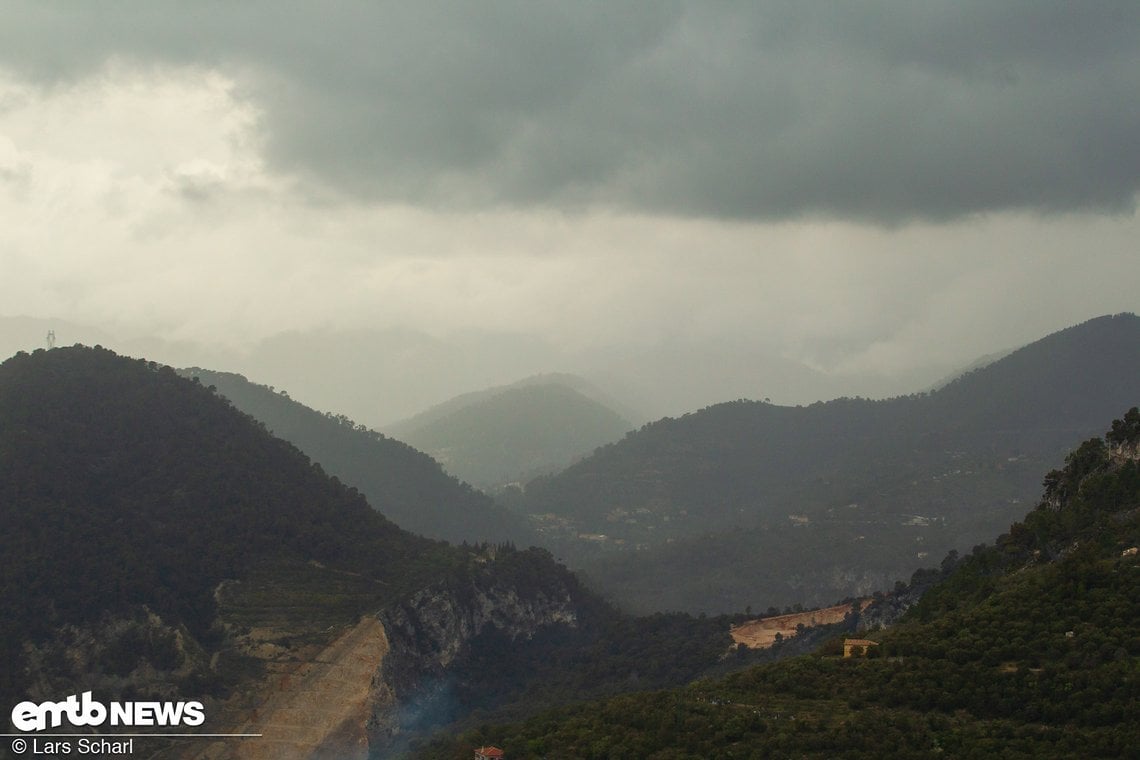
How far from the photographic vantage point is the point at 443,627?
3986 inches

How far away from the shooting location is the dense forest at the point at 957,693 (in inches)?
1860

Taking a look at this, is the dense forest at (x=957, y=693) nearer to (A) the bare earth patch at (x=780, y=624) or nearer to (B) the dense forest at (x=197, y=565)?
(B) the dense forest at (x=197, y=565)

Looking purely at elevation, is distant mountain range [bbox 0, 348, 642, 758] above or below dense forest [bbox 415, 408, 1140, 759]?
above

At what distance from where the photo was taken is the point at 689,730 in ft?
179

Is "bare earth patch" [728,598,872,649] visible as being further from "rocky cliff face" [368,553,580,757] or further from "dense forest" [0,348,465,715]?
"dense forest" [0,348,465,715]

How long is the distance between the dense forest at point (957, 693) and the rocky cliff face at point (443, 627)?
74.6ft

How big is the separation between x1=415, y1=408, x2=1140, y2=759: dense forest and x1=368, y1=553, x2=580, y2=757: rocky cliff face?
2275 centimetres

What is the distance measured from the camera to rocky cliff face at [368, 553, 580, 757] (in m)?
92.0

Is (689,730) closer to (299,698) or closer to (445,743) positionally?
(445,743)

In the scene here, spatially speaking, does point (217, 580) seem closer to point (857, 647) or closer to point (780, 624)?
point (780, 624)

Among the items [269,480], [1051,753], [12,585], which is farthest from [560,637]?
[1051,753]

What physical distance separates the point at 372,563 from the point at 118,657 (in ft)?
78.2

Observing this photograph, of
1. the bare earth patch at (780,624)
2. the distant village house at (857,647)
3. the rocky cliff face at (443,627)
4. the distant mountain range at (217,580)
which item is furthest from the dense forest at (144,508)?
the distant village house at (857,647)

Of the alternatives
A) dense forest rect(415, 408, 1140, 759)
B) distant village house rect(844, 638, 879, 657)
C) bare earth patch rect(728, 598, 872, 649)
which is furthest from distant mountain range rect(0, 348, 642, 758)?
distant village house rect(844, 638, 879, 657)
